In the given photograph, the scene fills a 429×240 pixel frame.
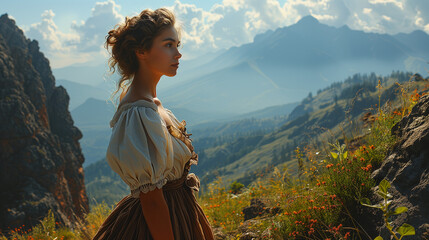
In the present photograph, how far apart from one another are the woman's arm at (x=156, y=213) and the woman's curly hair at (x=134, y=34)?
123 cm

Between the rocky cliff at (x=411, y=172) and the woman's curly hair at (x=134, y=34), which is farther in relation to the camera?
the rocky cliff at (x=411, y=172)

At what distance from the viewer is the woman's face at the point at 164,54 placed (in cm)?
286

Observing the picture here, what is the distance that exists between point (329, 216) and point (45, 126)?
64104 millimetres

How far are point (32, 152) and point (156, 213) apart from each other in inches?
2221

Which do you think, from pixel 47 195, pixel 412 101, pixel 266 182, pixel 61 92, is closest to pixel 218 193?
pixel 266 182

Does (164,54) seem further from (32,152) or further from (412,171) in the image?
(32,152)

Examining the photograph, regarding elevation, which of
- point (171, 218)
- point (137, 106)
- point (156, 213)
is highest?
point (137, 106)

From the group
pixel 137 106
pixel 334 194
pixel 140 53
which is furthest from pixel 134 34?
pixel 334 194

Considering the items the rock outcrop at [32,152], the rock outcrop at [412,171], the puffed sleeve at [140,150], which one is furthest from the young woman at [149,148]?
the rock outcrop at [32,152]

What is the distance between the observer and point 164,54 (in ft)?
9.46

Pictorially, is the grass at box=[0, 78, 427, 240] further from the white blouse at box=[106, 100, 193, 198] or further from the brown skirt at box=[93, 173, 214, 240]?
the white blouse at box=[106, 100, 193, 198]

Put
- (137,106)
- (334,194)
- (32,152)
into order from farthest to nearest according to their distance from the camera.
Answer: (32,152)
(334,194)
(137,106)

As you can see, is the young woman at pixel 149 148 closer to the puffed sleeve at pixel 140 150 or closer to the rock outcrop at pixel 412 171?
the puffed sleeve at pixel 140 150

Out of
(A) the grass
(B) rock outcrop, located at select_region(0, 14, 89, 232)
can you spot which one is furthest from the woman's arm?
(B) rock outcrop, located at select_region(0, 14, 89, 232)
